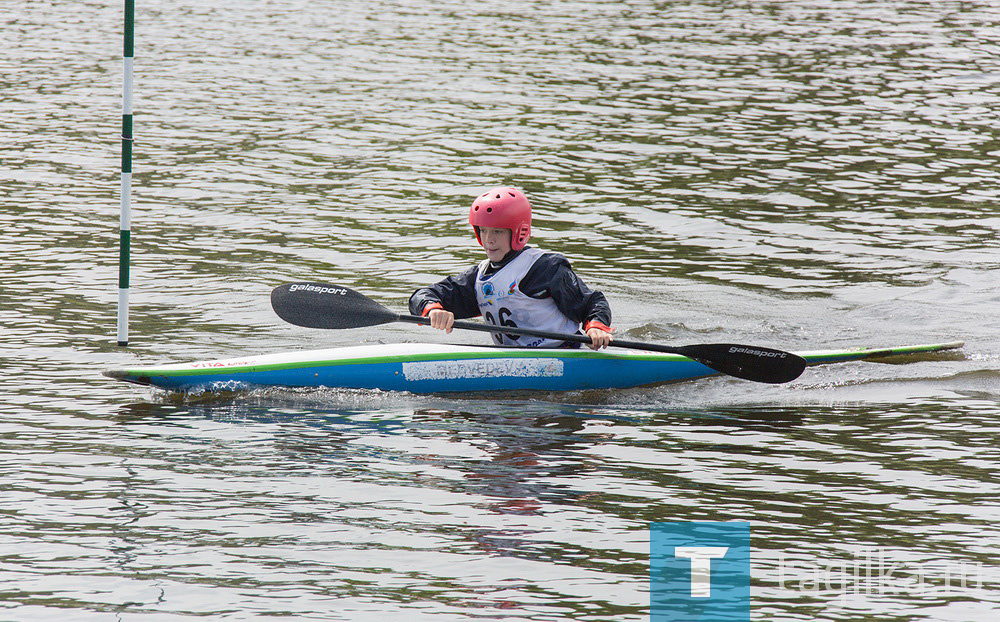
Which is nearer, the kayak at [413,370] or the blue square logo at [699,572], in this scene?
the blue square logo at [699,572]

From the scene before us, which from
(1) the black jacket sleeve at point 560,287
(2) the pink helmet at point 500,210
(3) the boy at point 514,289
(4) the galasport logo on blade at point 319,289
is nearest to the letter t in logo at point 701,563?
(3) the boy at point 514,289

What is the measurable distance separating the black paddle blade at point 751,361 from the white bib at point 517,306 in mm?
814

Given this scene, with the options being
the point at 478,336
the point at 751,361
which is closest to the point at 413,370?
the point at 478,336

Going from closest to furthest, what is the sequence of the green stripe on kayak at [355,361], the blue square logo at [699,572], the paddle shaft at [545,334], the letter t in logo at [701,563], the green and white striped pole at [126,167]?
the blue square logo at [699,572]
the letter t in logo at [701,563]
the green stripe on kayak at [355,361]
the paddle shaft at [545,334]
the green and white striped pole at [126,167]

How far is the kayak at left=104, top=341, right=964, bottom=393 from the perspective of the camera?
7.57 metres

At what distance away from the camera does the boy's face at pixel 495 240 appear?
798cm

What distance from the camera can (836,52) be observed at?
2250 centimetres

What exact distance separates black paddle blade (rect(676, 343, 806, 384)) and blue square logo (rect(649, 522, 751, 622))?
2326 mm

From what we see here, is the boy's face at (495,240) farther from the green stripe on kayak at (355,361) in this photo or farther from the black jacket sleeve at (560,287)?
the green stripe on kayak at (355,361)

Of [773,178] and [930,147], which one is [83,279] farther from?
[930,147]

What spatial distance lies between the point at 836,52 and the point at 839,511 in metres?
18.0

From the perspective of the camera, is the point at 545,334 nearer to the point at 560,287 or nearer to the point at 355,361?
the point at 560,287

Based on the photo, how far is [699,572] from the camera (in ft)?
17.1

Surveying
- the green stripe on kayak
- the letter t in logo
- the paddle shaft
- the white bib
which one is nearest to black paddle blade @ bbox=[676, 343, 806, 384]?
the paddle shaft
